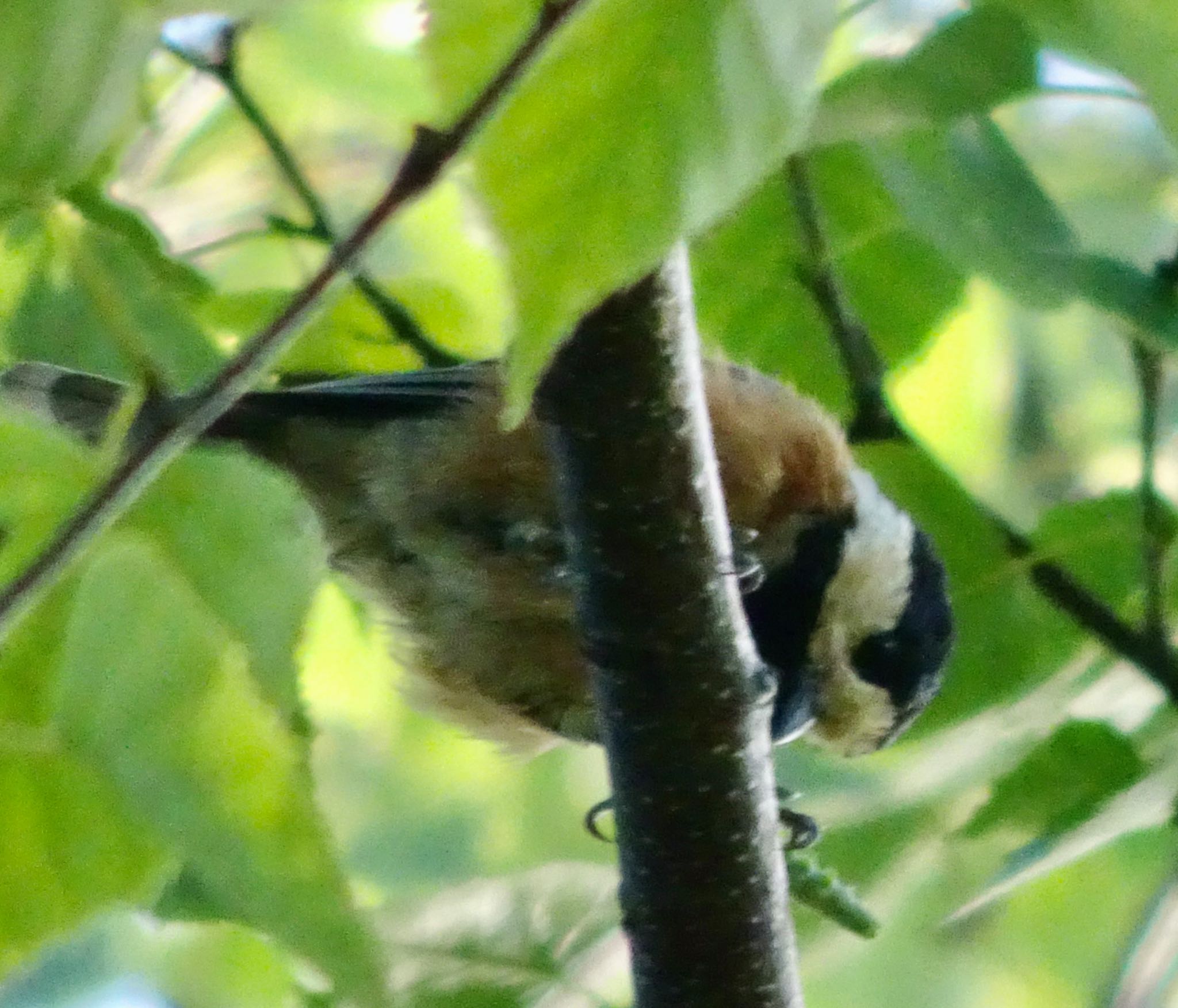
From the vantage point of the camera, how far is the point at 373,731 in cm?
209

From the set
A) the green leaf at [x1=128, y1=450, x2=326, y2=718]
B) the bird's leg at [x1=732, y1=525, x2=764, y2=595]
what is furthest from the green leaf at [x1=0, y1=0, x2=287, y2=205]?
the bird's leg at [x1=732, y1=525, x2=764, y2=595]

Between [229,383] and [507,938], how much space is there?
2.22 ft

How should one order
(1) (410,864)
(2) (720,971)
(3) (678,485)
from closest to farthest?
(3) (678,485) < (2) (720,971) < (1) (410,864)

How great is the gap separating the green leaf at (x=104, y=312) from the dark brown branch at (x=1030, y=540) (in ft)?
1.59

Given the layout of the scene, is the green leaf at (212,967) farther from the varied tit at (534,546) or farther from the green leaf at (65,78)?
the green leaf at (65,78)

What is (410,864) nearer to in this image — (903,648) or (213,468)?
(903,648)

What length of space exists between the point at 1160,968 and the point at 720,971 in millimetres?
395

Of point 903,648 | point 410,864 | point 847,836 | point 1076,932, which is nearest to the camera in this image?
point 847,836

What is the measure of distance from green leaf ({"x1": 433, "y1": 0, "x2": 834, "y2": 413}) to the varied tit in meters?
0.92

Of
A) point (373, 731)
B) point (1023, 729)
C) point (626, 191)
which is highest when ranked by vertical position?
point (373, 731)

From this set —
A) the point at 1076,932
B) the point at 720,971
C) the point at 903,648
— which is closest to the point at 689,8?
the point at 720,971

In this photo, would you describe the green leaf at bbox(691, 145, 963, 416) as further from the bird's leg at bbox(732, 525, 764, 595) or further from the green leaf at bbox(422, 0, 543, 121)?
the green leaf at bbox(422, 0, 543, 121)

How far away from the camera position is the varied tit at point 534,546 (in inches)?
53.1

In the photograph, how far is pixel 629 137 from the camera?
1.10 feet
